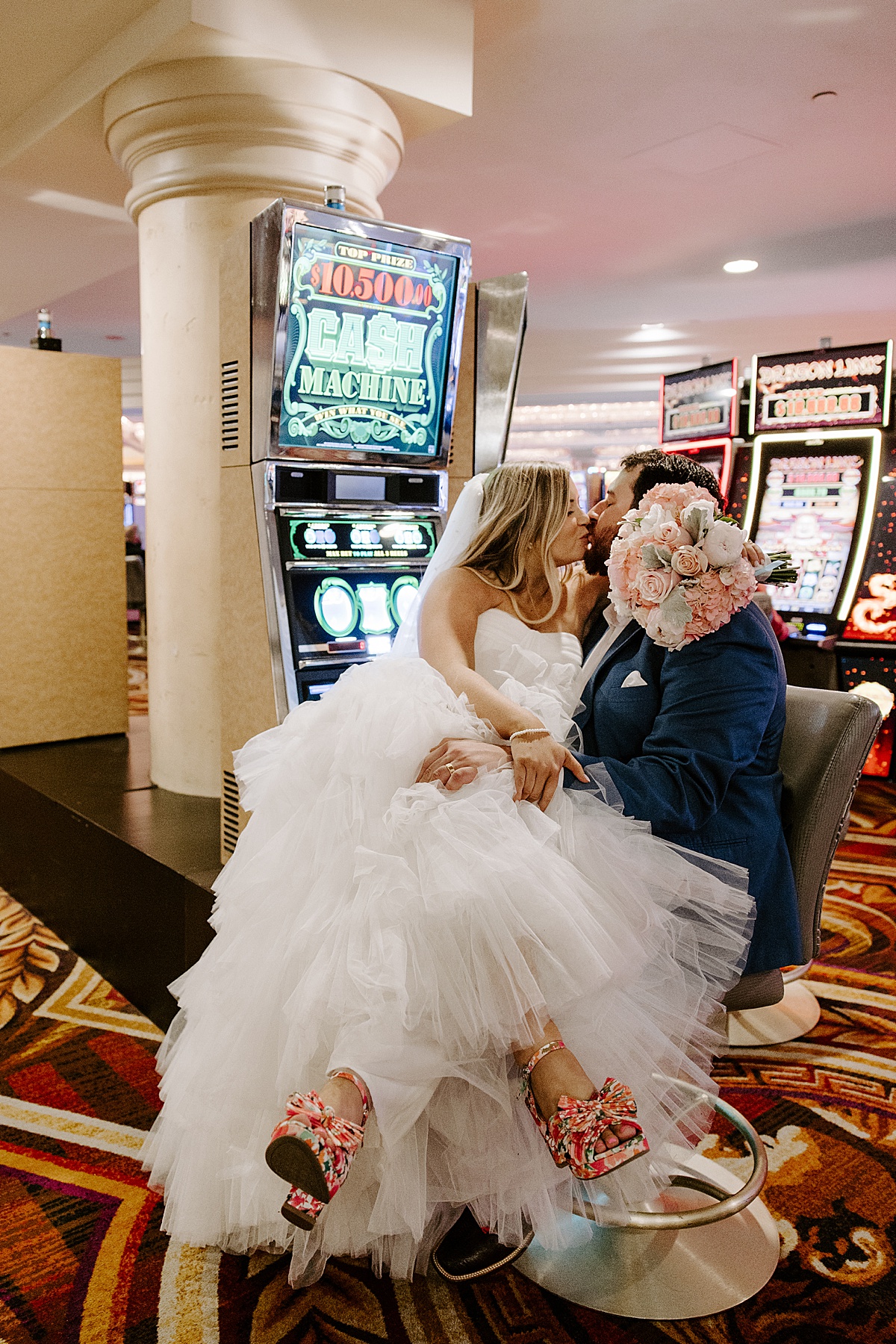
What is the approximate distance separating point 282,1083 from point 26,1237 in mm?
752

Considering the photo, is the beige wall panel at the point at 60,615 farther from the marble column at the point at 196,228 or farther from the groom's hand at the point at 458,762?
the groom's hand at the point at 458,762

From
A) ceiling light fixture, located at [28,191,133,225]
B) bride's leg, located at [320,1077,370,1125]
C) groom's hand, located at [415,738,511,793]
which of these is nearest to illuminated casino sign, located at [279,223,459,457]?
groom's hand, located at [415,738,511,793]

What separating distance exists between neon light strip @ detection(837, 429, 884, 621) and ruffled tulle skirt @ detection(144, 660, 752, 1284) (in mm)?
3885

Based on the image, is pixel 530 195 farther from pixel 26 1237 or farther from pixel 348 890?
pixel 26 1237

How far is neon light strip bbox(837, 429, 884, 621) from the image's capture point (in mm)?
5191

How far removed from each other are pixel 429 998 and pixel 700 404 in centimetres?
526

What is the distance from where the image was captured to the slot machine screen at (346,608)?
254 cm

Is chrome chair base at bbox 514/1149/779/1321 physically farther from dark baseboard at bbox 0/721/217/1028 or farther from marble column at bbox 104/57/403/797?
marble column at bbox 104/57/403/797

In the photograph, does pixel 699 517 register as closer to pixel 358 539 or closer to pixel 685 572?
pixel 685 572

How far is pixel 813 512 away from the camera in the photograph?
5.46m

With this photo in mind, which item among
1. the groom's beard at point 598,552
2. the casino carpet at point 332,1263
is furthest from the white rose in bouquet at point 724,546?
the casino carpet at point 332,1263

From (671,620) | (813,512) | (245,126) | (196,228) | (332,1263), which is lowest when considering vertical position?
(332,1263)

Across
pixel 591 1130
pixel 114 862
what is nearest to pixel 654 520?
pixel 591 1130

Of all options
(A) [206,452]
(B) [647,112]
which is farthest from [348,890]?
(B) [647,112]
